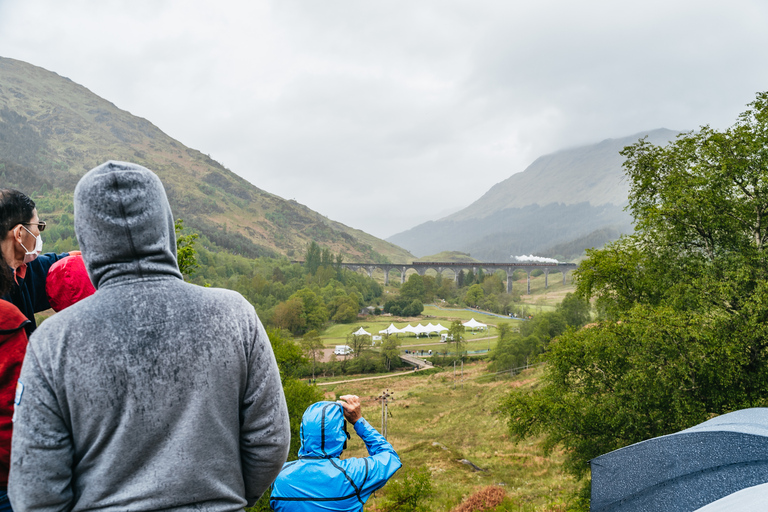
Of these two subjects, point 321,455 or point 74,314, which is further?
point 321,455

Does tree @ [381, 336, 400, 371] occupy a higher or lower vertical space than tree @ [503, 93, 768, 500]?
lower

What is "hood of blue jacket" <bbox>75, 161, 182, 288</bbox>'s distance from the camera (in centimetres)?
133

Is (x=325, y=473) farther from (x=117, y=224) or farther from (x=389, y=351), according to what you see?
(x=389, y=351)

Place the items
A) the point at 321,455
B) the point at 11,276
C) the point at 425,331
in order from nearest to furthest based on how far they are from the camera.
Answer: the point at 11,276, the point at 321,455, the point at 425,331

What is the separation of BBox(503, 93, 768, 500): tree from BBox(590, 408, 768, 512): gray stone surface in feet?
22.0

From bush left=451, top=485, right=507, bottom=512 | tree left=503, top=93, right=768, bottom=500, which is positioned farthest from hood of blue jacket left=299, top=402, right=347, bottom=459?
bush left=451, top=485, right=507, bottom=512

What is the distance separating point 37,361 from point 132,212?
53 centimetres

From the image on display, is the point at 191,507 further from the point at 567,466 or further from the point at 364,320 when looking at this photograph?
the point at 364,320

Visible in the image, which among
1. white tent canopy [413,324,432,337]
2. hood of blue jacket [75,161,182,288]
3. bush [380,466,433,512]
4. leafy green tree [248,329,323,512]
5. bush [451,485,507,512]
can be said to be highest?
hood of blue jacket [75,161,182,288]

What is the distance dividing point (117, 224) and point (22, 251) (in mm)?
1065

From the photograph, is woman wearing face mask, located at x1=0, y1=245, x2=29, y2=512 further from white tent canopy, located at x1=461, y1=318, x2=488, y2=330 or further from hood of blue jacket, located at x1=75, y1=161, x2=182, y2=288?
white tent canopy, located at x1=461, y1=318, x2=488, y2=330

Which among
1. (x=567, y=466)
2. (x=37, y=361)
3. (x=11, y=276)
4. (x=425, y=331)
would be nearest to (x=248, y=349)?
(x=37, y=361)

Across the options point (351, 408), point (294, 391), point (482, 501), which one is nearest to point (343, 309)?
point (294, 391)

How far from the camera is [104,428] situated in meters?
1.22
